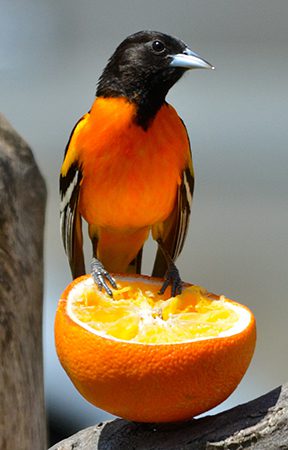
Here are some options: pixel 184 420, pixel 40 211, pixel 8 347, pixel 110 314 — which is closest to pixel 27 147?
pixel 40 211

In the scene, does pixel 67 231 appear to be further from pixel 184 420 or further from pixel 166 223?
pixel 184 420

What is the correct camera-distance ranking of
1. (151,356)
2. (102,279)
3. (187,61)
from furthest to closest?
(187,61) → (102,279) → (151,356)

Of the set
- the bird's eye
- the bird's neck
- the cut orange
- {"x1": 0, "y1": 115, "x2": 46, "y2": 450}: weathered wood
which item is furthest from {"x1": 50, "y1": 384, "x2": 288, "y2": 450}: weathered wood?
the bird's eye

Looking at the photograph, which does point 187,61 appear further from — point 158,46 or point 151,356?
point 151,356

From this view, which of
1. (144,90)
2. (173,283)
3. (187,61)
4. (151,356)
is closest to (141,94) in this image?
(144,90)

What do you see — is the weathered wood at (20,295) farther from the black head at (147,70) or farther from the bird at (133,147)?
the black head at (147,70)

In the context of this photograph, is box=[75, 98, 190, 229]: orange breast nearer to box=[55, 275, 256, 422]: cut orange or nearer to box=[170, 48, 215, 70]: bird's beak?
box=[170, 48, 215, 70]: bird's beak
